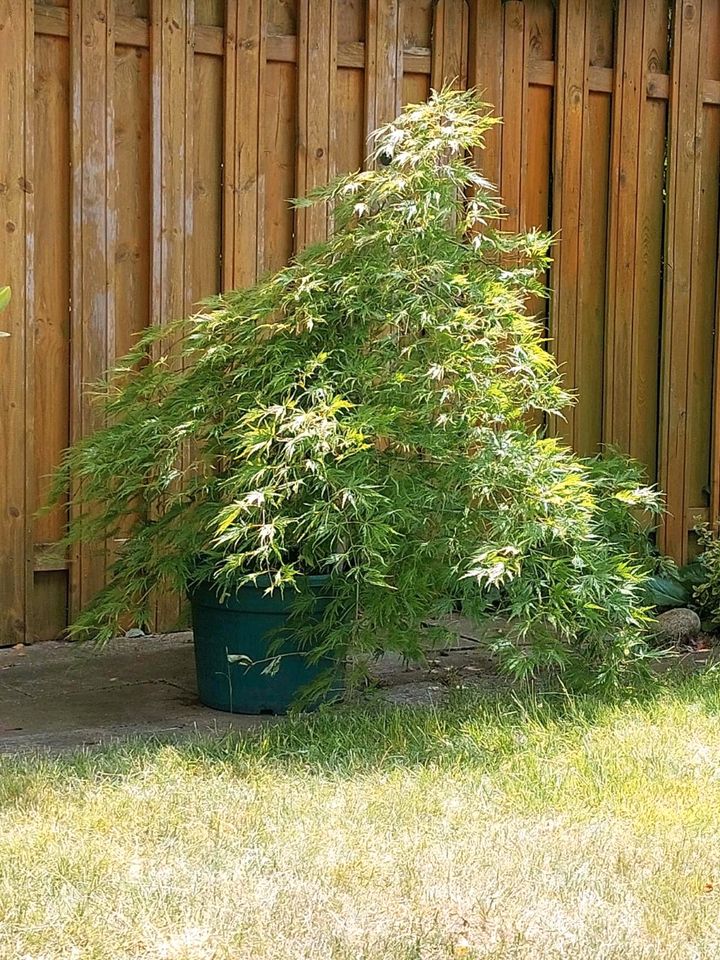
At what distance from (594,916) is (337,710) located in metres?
1.71

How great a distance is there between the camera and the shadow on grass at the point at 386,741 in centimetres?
372

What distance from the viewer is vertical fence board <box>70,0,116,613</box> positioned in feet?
17.4

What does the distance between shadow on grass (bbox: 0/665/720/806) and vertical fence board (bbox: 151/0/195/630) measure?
1494 mm

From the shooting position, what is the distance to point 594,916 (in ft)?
9.11

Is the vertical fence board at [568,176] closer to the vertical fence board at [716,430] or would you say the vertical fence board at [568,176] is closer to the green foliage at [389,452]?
the vertical fence board at [716,430]

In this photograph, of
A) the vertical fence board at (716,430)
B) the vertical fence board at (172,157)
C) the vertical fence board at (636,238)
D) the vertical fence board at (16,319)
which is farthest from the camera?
the vertical fence board at (716,430)

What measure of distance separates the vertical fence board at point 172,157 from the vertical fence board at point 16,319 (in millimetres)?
513

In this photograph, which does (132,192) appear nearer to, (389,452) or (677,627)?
(389,452)

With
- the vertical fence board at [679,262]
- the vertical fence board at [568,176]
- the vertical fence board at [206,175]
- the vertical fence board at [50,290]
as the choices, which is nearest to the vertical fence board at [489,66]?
the vertical fence board at [568,176]

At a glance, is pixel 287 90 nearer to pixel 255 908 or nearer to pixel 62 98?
pixel 62 98

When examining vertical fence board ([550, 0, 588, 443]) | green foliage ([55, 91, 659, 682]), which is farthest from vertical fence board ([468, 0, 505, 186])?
green foliage ([55, 91, 659, 682])

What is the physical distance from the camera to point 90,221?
17.7ft

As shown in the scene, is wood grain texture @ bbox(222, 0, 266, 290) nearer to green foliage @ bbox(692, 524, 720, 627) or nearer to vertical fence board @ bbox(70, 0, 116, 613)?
vertical fence board @ bbox(70, 0, 116, 613)

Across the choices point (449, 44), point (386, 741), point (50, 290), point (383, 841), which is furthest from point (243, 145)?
point (383, 841)
